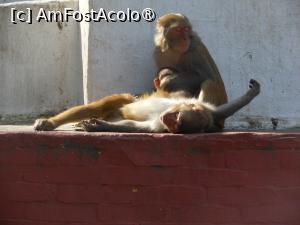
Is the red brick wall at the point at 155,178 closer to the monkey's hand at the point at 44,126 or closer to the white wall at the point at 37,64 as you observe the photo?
the monkey's hand at the point at 44,126

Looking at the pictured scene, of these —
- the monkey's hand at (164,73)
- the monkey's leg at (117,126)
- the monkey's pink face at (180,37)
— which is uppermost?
the monkey's pink face at (180,37)

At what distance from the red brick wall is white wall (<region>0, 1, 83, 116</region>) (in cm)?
187

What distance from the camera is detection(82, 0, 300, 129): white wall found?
5.40 meters

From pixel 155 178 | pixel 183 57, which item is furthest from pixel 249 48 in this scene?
pixel 155 178

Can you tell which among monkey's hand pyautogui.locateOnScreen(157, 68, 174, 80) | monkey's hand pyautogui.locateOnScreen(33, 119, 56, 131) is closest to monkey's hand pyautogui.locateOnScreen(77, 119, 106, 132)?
monkey's hand pyautogui.locateOnScreen(33, 119, 56, 131)

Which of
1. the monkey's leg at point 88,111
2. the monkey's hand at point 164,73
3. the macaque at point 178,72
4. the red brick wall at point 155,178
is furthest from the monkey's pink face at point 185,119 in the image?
the monkey's hand at point 164,73

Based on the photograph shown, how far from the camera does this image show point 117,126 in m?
4.25

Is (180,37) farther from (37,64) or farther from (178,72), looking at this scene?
(37,64)

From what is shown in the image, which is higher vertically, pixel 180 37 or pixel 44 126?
pixel 180 37

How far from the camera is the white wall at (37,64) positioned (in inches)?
223

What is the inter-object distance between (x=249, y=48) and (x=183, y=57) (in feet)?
2.06

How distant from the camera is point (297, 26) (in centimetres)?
545

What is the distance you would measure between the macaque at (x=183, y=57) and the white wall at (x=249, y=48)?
0.23 m

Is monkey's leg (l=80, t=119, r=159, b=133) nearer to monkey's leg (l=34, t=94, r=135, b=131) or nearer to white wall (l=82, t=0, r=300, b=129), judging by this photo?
monkey's leg (l=34, t=94, r=135, b=131)
